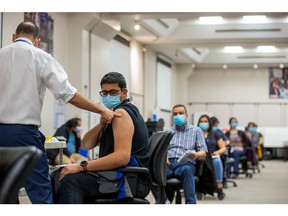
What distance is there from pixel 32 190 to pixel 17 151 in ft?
5.54

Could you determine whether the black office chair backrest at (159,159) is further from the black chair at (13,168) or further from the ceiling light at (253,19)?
the ceiling light at (253,19)

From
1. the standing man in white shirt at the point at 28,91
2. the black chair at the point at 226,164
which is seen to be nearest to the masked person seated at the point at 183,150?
the standing man in white shirt at the point at 28,91

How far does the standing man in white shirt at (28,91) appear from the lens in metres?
3.62

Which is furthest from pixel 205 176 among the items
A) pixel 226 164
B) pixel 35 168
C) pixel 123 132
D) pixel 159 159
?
pixel 226 164

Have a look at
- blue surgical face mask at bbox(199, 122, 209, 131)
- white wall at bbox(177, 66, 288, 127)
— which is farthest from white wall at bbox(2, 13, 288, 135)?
blue surgical face mask at bbox(199, 122, 209, 131)

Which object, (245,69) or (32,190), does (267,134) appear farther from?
(32,190)

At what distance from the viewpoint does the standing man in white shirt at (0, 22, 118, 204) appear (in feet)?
11.9

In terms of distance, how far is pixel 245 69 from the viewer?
23.1 metres

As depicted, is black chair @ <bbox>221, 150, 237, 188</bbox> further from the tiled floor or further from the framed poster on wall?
the framed poster on wall

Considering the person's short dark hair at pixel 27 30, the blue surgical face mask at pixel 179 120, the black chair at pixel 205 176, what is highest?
the person's short dark hair at pixel 27 30

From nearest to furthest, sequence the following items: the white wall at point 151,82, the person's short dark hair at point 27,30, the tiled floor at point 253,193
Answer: the person's short dark hair at point 27,30
the tiled floor at point 253,193
the white wall at point 151,82

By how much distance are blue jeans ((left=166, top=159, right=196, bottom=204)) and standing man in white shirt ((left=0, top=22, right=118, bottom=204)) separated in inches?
89.3

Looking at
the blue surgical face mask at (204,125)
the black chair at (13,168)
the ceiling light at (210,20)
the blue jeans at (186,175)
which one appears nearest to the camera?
the black chair at (13,168)
